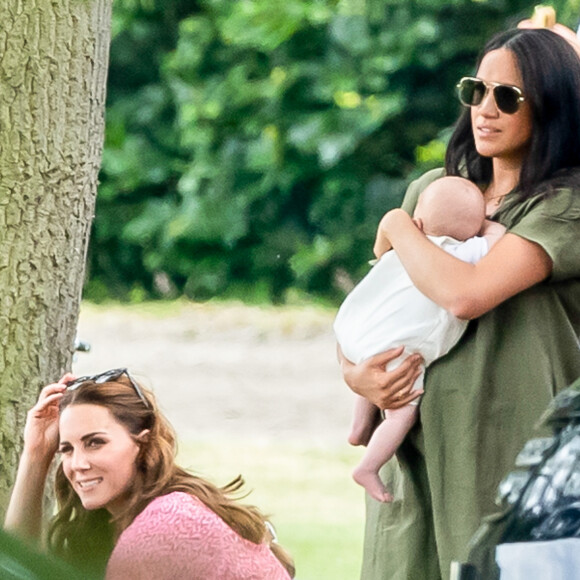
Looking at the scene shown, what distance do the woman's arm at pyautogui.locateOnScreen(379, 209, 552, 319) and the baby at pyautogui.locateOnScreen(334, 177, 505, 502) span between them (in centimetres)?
4

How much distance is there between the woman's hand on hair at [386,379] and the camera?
1944 mm

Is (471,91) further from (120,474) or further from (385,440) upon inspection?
(120,474)

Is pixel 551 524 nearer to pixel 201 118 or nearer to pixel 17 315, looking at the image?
pixel 17 315

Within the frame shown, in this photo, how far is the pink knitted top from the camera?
3.97 feet

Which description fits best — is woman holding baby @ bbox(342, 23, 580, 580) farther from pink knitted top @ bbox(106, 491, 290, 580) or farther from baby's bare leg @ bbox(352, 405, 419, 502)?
pink knitted top @ bbox(106, 491, 290, 580)

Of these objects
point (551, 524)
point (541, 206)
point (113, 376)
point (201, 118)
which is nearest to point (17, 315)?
point (113, 376)

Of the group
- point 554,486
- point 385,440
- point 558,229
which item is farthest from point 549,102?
point 554,486

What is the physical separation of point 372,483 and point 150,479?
0.34m

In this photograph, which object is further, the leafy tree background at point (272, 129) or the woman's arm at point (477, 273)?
the leafy tree background at point (272, 129)

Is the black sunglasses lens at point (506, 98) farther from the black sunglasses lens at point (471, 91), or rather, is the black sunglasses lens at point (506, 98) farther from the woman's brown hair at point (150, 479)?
the woman's brown hair at point (150, 479)

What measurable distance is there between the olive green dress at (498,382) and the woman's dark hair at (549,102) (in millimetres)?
48

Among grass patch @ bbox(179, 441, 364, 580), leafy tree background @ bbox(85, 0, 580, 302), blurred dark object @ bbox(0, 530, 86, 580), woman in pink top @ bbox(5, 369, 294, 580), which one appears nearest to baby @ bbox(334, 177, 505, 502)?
woman in pink top @ bbox(5, 369, 294, 580)

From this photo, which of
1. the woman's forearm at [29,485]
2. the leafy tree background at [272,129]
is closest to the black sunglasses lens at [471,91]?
the woman's forearm at [29,485]

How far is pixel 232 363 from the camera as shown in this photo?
658 centimetres
